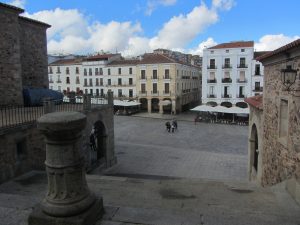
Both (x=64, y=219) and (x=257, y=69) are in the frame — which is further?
(x=257, y=69)

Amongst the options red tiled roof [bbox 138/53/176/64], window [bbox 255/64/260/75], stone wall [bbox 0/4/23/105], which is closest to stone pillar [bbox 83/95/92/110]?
stone wall [bbox 0/4/23/105]

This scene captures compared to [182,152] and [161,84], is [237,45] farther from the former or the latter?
[182,152]

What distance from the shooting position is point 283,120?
830 centimetres

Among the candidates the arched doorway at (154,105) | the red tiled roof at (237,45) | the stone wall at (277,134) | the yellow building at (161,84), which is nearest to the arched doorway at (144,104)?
the yellow building at (161,84)

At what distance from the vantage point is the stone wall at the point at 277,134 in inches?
274

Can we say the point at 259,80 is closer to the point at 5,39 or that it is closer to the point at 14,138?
the point at 5,39

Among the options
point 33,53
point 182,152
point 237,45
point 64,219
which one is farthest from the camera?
point 237,45

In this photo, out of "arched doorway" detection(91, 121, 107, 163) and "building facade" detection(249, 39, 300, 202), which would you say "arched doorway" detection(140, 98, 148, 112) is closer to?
"arched doorway" detection(91, 121, 107, 163)

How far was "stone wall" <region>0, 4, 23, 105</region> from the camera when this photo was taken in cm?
1510

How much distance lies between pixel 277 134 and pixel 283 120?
21.4 inches

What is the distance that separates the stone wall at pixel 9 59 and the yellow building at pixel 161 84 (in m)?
29.8

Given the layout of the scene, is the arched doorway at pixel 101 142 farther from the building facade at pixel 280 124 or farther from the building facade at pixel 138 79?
the building facade at pixel 138 79

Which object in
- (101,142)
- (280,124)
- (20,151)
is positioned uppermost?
(280,124)

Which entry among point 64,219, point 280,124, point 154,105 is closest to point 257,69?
point 154,105
